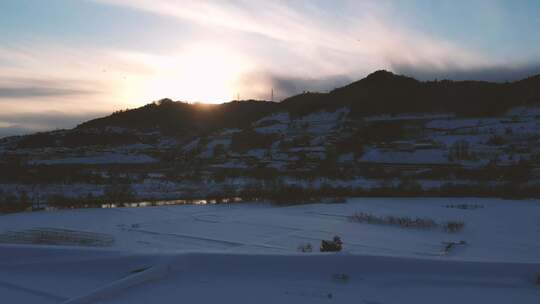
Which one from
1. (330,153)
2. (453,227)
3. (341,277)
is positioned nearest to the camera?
(341,277)

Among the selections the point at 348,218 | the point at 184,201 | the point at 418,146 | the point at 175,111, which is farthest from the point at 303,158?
the point at 175,111

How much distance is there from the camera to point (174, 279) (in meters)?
5.18

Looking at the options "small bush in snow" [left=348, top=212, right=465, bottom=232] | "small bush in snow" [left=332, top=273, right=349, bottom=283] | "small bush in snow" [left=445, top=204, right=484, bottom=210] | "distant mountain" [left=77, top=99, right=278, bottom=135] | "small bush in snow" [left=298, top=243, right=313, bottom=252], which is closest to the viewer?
"small bush in snow" [left=332, top=273, right=349, bottom=283]

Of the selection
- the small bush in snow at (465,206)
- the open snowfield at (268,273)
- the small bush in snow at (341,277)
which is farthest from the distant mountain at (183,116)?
the small bush in snow at (341,277)

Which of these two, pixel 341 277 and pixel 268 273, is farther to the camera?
pixel 268 273

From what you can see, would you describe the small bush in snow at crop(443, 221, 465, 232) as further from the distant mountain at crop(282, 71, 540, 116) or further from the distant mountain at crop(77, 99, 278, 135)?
the distant mountain at crop(77, 99, 278, 135)

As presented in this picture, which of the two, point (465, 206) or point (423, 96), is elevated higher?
point (423, 96)

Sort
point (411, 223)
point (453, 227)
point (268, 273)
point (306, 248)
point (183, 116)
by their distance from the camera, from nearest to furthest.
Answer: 1. point (268, 273)
2. point (306, 248)
3. point (453, 227)
4. point (411, 223)
5. point (183, 116)

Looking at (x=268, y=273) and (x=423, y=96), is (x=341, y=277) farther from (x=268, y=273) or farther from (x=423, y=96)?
(x=423, y=96)

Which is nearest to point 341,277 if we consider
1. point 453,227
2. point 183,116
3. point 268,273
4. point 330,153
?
point 268,273

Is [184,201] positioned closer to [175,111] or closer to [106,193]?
[106,193]

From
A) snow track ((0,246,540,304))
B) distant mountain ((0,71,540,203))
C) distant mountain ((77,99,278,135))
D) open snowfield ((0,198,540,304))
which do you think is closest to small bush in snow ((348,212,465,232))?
open snowfield ((0,198,540,304))

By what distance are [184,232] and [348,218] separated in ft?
13.1

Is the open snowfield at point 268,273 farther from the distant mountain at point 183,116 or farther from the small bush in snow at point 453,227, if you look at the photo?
the distant mountain at point 183,116
